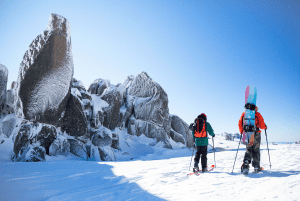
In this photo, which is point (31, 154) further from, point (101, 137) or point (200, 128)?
point (200, 128)

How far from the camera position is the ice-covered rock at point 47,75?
1258 cm

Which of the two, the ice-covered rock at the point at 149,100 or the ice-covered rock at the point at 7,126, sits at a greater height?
the ice-covered rock at the point at 149,100

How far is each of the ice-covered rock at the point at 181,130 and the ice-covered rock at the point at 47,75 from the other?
64.8 ft

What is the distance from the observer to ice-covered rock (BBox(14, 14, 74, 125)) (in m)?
12.6

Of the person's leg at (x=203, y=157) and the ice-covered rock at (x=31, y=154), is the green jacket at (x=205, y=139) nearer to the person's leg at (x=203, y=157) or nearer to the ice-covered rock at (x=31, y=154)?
the person's leg at (x=203, y=157)

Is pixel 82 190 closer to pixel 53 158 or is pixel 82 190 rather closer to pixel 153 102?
pixel 53 158

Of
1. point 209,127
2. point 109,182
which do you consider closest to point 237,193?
point 209,127

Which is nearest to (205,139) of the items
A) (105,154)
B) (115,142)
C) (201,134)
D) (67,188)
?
(201,134)

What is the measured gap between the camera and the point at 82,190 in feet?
13.0

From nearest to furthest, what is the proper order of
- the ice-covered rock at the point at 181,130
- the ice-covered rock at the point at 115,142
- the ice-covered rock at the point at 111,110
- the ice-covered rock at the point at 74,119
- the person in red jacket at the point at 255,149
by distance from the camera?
the person in red jacket at the point at 255,149 < the ice-covered rock at the point at 74,119 < the ice-covered rock at the point at 115,142 < the ice-covered rock at the point at 111,110 < the ice-covered rock at the point at 181,130

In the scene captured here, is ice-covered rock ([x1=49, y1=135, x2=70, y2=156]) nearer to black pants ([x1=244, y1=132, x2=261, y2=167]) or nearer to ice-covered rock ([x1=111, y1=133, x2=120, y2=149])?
ice-covered rock ([x1=111, y1=133, x2=120, y2=149])

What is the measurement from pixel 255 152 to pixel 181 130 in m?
25.9

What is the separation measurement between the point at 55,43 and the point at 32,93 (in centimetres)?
465

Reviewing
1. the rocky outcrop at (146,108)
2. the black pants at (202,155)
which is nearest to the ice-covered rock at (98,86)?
the rocky outcrop at (146,108)
